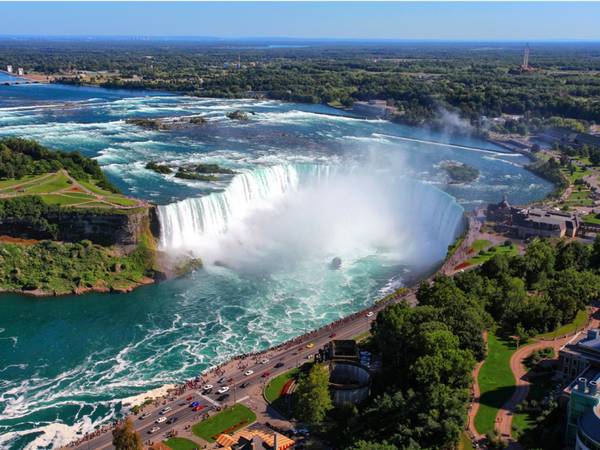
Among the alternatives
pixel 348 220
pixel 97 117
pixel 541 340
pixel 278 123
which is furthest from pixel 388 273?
pixel 97 117

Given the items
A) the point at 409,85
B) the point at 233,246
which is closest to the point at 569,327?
the point at 233,246

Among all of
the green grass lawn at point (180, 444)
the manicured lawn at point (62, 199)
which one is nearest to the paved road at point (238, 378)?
the green grass lawn at point (180, 444)

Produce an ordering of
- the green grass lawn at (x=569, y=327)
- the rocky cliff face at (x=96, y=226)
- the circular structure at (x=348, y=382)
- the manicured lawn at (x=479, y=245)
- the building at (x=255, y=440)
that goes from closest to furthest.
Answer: the building at (x=255, y=440) → the circular structure at (x=348, y=382) → the green grass lawn at (x=569, y=327) → the manicured lawn at (x=479, y=245) → the rocky cliff face at (x=96, y=226)

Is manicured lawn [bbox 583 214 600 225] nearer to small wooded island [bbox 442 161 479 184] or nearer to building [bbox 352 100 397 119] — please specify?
small wooded island [bbox 442 161 479 184]

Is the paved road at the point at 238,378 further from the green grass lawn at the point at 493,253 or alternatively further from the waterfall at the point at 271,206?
the waterfall at the point at 271,206

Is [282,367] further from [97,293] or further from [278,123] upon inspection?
[278,123]
